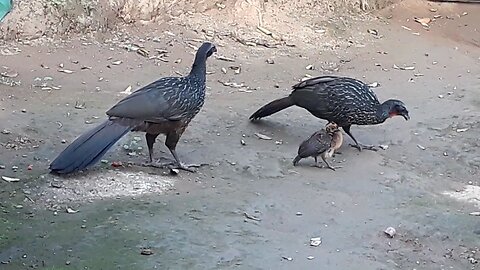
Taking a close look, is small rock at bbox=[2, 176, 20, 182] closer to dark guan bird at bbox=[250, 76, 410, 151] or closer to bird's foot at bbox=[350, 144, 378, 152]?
dark guan bird at bbox=[250, 76, 410, 151]

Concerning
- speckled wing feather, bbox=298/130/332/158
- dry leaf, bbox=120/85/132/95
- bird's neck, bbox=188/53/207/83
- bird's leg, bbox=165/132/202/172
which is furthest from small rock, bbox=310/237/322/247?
dry leaf, bbox=120/85/132/95

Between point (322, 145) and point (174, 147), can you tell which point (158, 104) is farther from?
point (322, 145)

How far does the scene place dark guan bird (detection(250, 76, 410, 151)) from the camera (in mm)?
7168

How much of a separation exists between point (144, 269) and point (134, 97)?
1945mm

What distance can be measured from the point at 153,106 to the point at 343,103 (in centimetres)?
198

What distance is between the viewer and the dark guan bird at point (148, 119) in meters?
5.57

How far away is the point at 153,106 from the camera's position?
5887mm

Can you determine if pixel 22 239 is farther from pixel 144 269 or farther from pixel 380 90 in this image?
pixel 380 90

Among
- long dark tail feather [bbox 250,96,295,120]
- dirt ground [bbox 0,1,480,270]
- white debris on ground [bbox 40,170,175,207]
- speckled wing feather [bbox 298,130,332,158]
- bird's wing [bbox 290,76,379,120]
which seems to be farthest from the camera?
long dark tail feather [bbox 250,96,295,120]

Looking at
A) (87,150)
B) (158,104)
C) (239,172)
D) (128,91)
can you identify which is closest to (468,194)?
(239,172)

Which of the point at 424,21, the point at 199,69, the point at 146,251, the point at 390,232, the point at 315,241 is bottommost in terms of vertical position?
the point at 424,21

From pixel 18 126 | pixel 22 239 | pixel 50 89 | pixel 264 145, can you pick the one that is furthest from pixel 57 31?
pixel 22 239

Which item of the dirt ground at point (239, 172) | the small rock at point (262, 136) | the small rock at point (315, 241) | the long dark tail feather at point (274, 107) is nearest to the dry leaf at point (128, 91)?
the dirt ground at point (239, 172)

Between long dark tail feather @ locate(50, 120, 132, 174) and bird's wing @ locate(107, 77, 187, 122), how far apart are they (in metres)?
0.16
